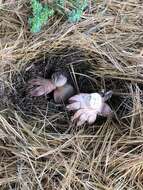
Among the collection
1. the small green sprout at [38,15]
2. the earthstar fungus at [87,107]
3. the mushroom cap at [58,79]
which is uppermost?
the small green sprout at [38,15]

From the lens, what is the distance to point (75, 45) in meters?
2.06

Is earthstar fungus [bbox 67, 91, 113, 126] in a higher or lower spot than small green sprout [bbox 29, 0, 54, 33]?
lower

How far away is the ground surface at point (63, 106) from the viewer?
193cm

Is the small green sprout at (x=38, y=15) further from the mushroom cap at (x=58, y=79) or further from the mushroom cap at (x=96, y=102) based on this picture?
the mushroom cap at (x=96, y=102)

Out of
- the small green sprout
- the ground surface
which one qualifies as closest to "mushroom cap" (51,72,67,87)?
the ground surface

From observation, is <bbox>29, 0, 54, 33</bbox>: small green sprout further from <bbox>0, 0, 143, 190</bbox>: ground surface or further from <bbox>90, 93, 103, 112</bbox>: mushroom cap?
<bbox>90, 93, 103, 112</bbox>: mushroom cap

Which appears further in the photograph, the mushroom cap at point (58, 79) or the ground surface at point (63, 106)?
the mushroom cap at point (58, 79)

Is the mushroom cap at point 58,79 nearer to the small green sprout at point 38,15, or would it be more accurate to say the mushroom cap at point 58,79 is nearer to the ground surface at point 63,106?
the ground surface at point 63,106

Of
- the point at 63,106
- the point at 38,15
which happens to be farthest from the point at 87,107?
the point at 38,15

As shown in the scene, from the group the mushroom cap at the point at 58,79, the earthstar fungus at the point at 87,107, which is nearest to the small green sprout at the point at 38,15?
the mushroom cap at the point at 58,79

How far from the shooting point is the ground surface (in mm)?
1929

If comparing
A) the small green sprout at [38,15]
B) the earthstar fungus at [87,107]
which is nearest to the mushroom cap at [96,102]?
the earthstar fungus at [87,107]

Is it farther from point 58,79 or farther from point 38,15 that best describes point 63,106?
point 38,15

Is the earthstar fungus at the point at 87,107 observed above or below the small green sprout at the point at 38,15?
below
